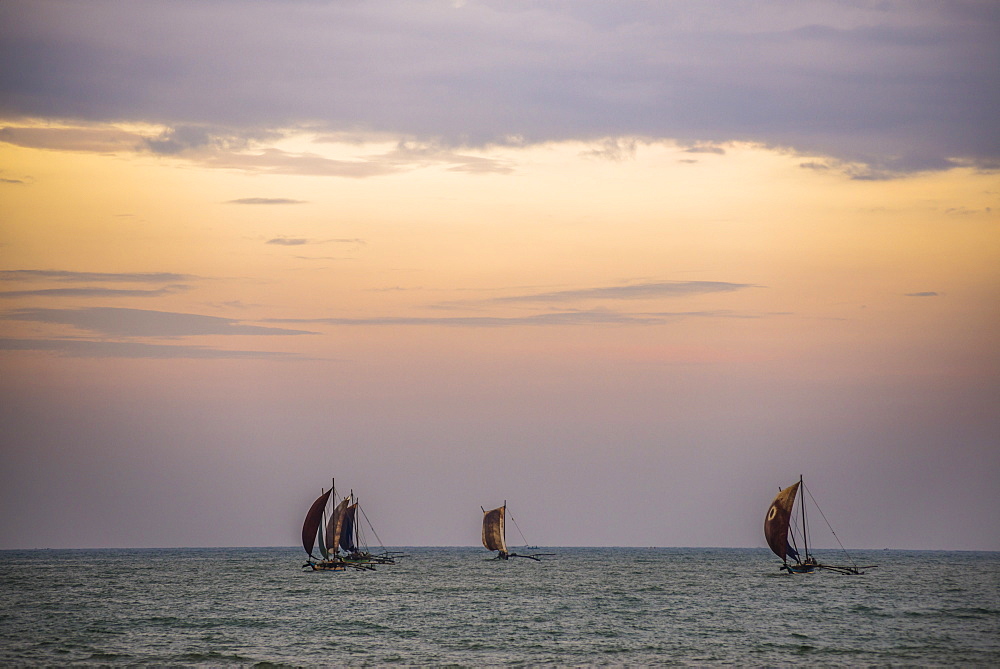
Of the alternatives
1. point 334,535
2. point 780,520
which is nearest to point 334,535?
point 334,535

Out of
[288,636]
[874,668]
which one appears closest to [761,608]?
[874,668]

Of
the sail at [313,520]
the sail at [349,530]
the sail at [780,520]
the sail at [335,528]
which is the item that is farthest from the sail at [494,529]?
the sail at [780,520]

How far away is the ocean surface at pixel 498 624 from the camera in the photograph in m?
50.3

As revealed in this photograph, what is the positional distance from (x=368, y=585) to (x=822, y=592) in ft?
138

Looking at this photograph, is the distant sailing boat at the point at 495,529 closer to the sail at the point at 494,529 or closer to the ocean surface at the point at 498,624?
the sail at the point at 494,529

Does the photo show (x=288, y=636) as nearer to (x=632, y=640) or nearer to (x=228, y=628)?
(x=228, y=628)

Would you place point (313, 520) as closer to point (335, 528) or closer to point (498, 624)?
point (335, 528)

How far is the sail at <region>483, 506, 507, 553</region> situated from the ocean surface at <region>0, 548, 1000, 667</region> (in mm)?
41475

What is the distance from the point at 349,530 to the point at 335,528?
48.5 feet

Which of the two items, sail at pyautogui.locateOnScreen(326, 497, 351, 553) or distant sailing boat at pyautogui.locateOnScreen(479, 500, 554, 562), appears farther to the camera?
distant sailing boat at pyautogui.locateOnScreen(479, 500, 554, 562)

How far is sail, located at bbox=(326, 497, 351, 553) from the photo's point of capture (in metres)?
124

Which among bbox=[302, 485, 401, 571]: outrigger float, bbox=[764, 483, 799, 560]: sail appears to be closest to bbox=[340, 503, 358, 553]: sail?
bbox=[302, 485, 401, 571]: outrigger float

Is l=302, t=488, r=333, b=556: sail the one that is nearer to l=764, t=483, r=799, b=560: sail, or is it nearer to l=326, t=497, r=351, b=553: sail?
l=326, t=497, r=351, b=553: sail

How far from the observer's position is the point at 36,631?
60.2 m
